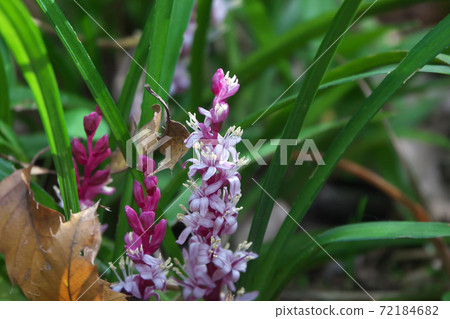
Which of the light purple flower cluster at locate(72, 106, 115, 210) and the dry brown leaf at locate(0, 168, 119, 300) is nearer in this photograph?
the dry brown leaf at locate(0, 168, 119, 300)

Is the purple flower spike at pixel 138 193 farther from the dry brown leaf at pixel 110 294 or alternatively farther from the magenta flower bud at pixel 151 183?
the dry brown leaf at pixel 110 294

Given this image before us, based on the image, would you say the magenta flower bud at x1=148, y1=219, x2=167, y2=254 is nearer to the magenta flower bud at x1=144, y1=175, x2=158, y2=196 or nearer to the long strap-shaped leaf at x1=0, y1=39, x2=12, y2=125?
Result: the magenta flower bud at x1=144, y1=175, x2=158, y2=196

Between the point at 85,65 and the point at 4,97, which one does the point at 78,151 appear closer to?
the point at 85,65

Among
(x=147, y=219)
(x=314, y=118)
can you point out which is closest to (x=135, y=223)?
(x=147, y=219)

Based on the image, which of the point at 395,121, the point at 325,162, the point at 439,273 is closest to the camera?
the point at 325,162

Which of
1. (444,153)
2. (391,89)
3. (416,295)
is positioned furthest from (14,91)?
(444,153)

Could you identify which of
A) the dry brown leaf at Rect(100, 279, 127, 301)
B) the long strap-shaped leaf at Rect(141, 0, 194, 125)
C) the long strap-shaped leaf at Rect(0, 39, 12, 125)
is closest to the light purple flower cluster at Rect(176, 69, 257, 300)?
the dry brown leaf at Rect(100, 279, 127, 301)
